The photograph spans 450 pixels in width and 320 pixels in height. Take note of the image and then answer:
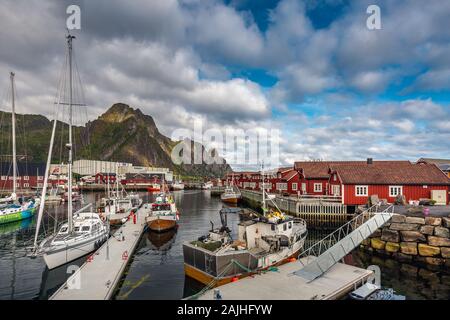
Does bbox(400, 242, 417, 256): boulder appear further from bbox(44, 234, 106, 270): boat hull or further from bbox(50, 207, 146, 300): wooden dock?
bbox(44, 234, 106, 270): boat hull

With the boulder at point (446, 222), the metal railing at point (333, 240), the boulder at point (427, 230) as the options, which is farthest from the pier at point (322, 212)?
the boulder at point (446, 222)

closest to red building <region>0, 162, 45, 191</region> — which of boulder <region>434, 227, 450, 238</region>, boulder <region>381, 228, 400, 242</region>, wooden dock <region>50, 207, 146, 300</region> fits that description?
wooden dock <region>50, 207, 146, 300</region>

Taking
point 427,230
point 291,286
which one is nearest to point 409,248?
point 427,230

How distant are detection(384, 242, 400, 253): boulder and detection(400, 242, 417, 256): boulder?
1.26 feet

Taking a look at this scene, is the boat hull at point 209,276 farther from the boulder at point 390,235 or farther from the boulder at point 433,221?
the boulder at point 433,221

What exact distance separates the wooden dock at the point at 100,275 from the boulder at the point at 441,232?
26.0 meters

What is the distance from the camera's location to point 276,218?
23172mm

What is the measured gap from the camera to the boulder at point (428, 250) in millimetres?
24450
